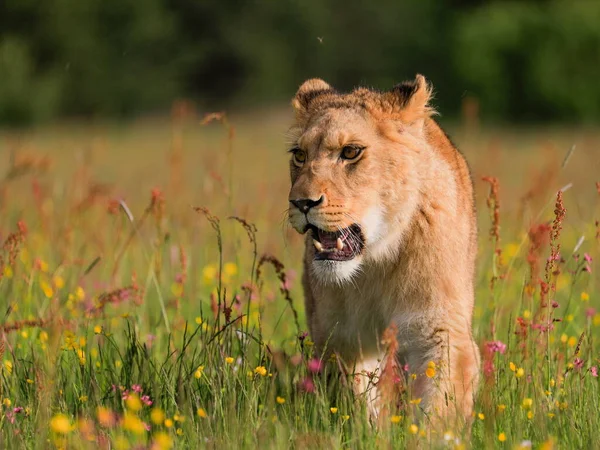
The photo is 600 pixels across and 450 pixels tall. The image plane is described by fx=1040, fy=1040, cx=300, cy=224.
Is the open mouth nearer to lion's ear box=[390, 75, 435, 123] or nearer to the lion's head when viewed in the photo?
the lion's head

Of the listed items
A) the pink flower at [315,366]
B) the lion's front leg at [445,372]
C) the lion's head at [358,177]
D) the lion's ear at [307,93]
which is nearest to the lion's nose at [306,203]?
the lion's head at [358,177]

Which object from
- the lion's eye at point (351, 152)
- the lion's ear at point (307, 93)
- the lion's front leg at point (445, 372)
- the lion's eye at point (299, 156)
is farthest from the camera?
the lion's ear at point (307, 93)

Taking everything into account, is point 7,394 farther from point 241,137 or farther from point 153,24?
point 153,24

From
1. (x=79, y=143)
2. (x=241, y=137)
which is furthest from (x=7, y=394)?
(x=241, y=137)

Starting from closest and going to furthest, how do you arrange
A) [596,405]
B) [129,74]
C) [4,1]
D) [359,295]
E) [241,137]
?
[596,405], [359,295], [241,137], [4,1], [129,74]

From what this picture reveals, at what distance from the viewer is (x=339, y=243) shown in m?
4.62

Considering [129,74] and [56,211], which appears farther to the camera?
[129,74]

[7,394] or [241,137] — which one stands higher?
[7,394]

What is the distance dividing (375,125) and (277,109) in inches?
1584

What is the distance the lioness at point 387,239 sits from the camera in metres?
4.60

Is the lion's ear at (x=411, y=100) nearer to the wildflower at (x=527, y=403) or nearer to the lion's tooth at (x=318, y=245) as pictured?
the lion's tooth at (x=318, y=245)

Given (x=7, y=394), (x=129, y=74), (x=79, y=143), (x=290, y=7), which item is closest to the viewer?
(x=7, y=394)

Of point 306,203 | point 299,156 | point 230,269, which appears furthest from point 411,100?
point 230,269

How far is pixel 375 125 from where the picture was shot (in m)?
4.88
